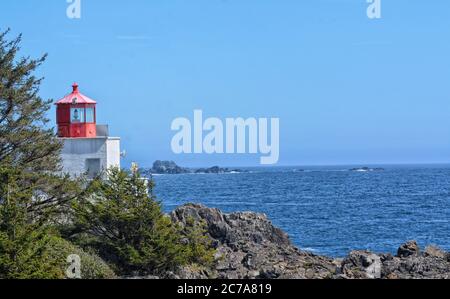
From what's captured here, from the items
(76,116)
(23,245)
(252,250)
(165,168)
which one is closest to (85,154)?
(76,116)

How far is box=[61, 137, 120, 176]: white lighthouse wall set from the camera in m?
26.4

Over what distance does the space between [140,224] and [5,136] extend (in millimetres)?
4272

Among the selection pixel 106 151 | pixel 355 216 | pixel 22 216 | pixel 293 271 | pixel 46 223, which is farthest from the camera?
pixel 355 216

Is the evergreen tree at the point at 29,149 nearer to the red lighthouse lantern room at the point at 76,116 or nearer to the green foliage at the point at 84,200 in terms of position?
the green foliage at the point at 84,200

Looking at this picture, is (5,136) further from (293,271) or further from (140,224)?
(293,271)

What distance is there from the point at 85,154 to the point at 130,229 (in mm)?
5027

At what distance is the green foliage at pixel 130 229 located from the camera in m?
21.8

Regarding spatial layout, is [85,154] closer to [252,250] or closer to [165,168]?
[252,250]

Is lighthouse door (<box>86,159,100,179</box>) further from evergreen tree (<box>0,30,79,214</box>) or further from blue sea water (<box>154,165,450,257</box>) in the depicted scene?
blue sea water (<box>154,165,450,257</box>)

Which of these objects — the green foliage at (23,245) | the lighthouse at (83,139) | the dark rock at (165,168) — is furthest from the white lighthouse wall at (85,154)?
the dark rock at (165,168)

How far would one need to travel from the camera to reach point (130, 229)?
73.6ft

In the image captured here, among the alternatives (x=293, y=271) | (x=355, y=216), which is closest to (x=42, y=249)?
(x=293, y=271)
